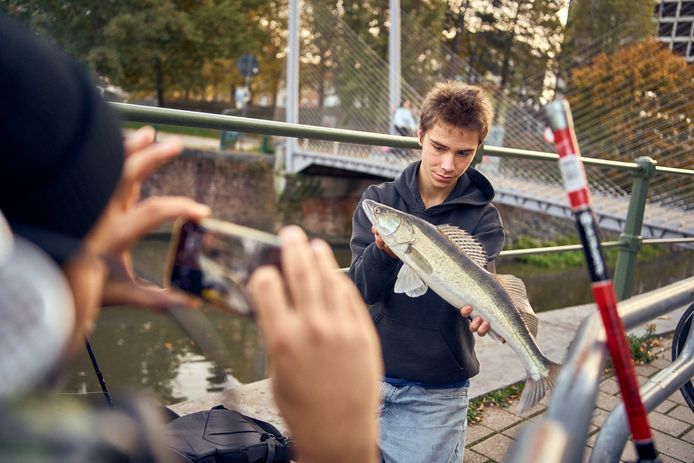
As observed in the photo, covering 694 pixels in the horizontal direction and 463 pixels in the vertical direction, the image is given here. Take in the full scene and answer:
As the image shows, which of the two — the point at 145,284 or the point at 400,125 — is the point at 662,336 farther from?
the point at 400,125

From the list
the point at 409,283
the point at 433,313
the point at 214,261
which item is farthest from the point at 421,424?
the point at 214,261

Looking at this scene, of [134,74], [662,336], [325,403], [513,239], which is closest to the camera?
[325,403]

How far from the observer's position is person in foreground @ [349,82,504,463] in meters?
1.87

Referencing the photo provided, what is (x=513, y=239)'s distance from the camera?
727 inches

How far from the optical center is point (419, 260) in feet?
5.16

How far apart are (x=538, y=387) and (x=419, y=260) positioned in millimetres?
469

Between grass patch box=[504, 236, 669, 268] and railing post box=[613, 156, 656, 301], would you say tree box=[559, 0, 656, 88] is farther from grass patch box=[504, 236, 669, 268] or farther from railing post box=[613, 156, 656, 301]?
railing post box=[613, 156, 656, 301]

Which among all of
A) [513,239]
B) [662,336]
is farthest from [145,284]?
[513,239]

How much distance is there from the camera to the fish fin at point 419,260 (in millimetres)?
1569

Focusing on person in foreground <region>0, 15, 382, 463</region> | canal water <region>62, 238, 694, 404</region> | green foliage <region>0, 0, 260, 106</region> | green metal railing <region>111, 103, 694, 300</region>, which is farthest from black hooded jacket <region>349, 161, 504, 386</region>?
green foliage <region>0, 0, 260, 106</region>

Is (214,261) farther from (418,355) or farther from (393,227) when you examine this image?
(418,355)

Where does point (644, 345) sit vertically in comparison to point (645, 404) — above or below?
below

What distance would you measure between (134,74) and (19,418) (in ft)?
72.4

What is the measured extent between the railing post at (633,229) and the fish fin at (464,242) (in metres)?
2.93
